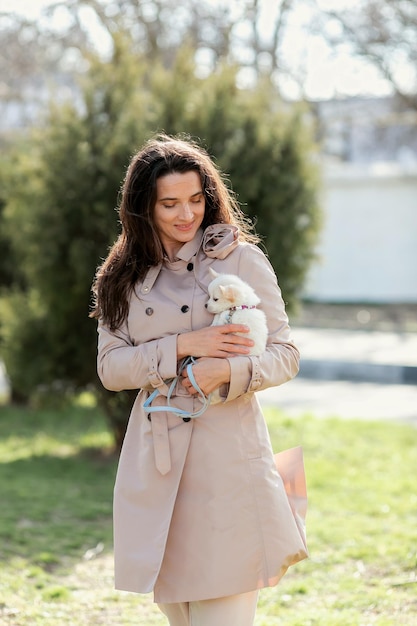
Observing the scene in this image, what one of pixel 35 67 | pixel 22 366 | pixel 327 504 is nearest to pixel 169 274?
pixel 327 504

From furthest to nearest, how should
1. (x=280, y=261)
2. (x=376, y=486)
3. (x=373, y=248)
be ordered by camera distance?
(x=373, y=248) < (x=280, y=261) < (x=376, y=486)

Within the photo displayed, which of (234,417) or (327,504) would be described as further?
(327,504)

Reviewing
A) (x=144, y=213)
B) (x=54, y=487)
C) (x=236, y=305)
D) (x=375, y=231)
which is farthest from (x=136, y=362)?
(x=375, y=231)

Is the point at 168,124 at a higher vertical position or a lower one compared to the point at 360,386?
higher

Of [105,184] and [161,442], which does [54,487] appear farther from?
[161,442]

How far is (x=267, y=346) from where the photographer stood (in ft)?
9.81

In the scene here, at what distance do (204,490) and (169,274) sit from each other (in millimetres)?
739

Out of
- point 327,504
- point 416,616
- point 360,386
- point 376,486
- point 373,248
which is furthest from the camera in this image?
point 373,248

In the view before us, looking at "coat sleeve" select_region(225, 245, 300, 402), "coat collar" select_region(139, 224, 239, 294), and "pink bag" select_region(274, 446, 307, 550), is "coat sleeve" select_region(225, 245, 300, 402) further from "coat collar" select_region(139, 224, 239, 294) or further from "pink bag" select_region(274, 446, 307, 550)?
"pink bag" select_region(274, 446, 307, 550)

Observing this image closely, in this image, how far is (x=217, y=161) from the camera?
306 inches

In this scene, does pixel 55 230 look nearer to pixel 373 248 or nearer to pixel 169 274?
pixel 169 274

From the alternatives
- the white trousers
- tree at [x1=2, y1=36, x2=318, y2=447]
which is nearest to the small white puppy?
the white trousers

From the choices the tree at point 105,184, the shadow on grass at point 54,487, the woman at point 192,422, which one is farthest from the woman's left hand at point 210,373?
the tree at point 105,184

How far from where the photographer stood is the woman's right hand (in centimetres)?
285
